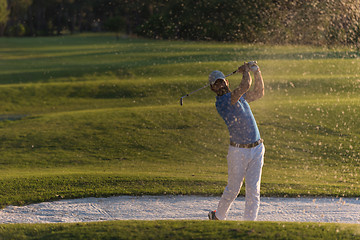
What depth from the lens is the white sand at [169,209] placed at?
313 inches

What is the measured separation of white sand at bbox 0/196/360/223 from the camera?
795 cm

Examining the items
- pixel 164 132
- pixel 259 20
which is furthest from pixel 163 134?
pixel 259 20

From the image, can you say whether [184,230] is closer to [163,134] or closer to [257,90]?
[257,90]

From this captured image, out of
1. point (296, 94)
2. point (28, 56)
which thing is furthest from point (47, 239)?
point (28, 56)

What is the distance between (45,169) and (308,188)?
5.69 meters

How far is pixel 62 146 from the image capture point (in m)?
13.9

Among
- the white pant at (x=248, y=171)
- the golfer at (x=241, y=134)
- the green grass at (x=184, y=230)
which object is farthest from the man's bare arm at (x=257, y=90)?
the green grass at (x=184, y=230)

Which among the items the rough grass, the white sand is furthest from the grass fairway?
the white sand

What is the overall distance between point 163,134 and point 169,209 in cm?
654

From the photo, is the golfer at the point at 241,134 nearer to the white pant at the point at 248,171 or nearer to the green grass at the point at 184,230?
the white pant at the point at 248,171

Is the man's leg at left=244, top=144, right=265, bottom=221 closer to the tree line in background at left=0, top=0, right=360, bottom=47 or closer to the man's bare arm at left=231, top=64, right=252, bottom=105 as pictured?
the man's bare arm at left=231, top=64, right=252, bottom=105

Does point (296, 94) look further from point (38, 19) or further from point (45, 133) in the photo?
point (38, 19)

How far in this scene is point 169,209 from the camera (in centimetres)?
841

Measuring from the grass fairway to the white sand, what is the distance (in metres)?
0.38
